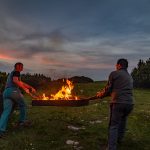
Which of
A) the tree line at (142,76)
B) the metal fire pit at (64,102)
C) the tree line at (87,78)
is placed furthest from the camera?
the tree line at (142,76)

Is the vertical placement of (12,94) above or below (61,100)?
above

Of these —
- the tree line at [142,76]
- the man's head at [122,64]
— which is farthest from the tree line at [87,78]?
the man's head at [122,64]

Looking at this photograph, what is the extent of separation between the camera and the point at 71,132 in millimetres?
17344

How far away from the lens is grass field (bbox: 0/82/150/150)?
51.3ft

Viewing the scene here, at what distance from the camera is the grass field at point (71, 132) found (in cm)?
1562

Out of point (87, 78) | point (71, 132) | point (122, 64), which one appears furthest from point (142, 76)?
point (122, 64)

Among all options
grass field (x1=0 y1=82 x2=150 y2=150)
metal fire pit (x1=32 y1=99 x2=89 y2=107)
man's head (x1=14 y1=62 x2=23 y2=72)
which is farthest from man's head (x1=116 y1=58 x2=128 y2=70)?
man's head (x1=14 y1=62 x2=23 y2=72)

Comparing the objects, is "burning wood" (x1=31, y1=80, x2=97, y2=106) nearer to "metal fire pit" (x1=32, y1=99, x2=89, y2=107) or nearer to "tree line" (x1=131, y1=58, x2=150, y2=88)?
"metal fire pit" (x1=32, y1=99, x2=89, y2=107)

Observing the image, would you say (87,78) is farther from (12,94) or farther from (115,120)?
(115,120)

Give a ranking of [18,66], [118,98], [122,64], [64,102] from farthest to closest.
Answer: [18,66] → [64,102] → [122,64] → [118,98]

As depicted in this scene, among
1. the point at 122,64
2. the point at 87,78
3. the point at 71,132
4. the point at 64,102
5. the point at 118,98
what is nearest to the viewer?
the point at 118,98

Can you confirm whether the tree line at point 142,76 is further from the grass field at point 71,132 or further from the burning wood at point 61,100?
the burning wood at point 61,100

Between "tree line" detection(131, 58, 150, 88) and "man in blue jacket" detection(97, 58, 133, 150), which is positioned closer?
"man in blue jacket" detection(97, 58, 133, 150)

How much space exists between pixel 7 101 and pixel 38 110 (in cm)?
678
